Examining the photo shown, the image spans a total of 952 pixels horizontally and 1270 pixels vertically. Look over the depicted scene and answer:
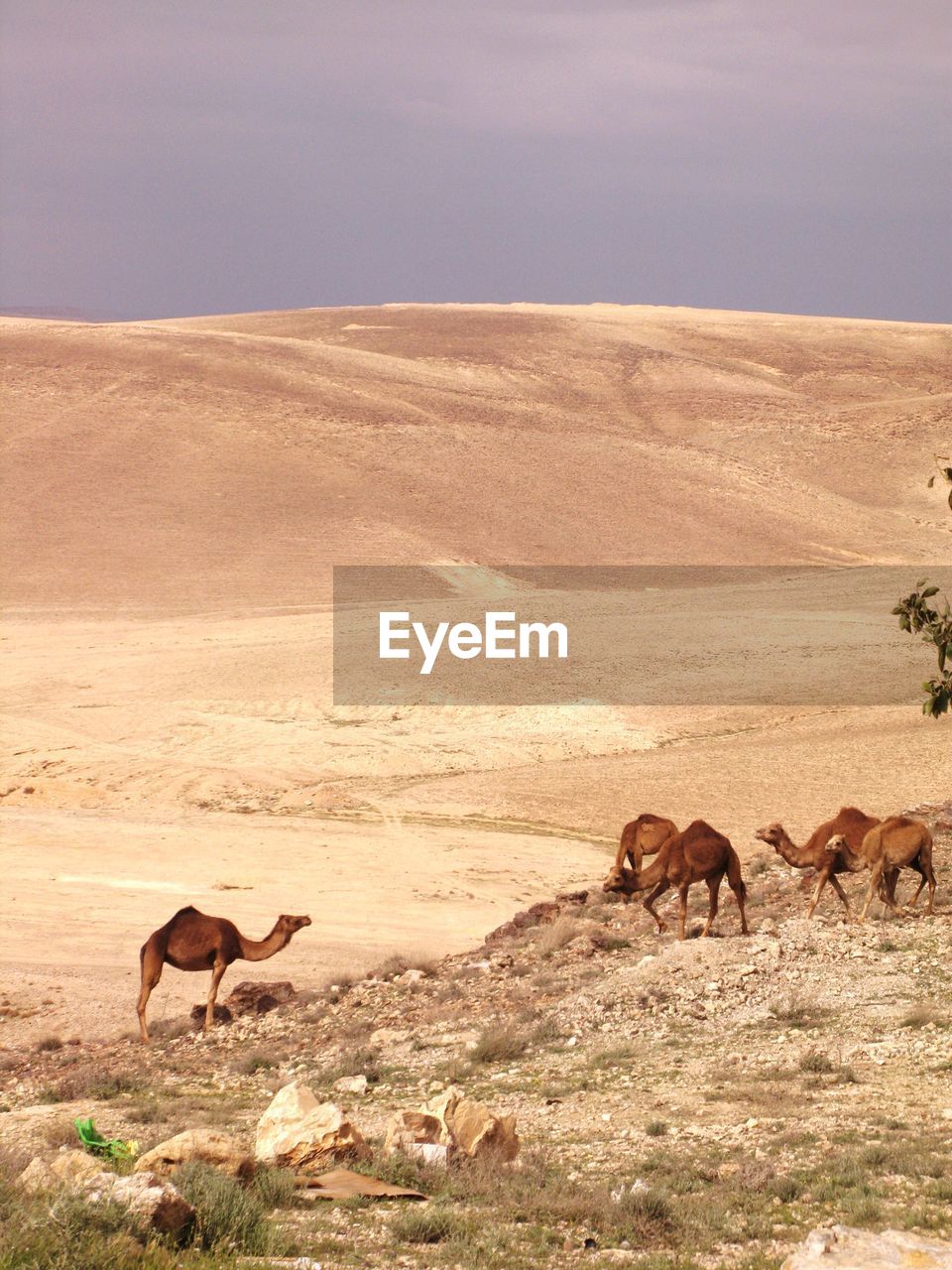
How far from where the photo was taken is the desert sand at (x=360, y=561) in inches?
726

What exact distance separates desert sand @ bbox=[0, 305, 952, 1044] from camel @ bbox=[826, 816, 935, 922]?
4.56 meters

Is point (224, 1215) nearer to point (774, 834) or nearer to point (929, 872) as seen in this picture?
point (929, 872)

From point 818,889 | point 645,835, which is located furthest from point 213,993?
point 818,889

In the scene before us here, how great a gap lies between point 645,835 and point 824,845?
1.97 meters

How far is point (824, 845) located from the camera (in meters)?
13.4

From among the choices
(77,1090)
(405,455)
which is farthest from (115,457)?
(77,1090)

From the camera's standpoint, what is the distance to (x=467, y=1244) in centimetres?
634

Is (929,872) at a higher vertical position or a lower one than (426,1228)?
higher

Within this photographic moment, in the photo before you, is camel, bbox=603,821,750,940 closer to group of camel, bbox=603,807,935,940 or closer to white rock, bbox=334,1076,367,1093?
group of camel, bbox=603,807,935,940

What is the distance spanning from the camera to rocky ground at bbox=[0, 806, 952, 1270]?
6570mm

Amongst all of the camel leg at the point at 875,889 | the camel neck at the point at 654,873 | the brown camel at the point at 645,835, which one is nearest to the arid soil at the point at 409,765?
the camel leg at the point at 875,889

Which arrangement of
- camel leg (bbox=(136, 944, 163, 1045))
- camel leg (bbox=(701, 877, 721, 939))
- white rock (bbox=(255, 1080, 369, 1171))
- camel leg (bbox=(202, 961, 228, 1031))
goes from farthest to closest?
1. camel leg (bbox=(701, 877, 721, 939))
2. camel leg (bbox=(202, 961, 228, 1031))
3. camel leg (bbox=(136, 944, 163, 1045))
4. white rock (bbox=(255, 1080, 369, 1171))

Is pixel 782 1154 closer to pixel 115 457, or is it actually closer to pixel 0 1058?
pixel 0 1058

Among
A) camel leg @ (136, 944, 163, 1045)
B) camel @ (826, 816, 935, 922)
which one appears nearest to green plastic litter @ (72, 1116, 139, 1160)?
camel leg @ (136, 944, 163, 1045)
